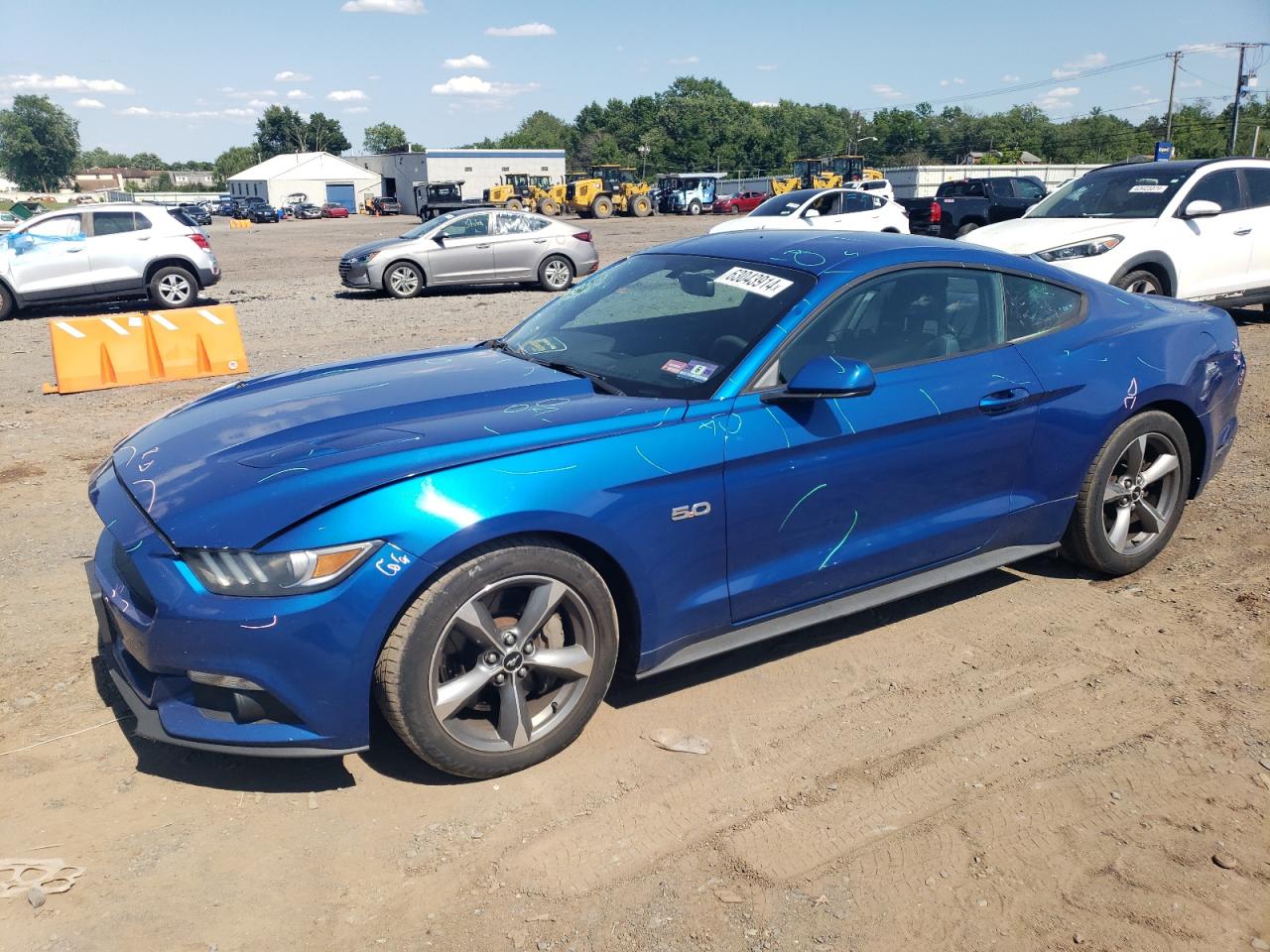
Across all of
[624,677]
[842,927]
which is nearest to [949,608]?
[624,677]

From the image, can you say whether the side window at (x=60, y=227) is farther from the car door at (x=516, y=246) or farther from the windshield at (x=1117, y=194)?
the windshield at (x=1117, y=194)

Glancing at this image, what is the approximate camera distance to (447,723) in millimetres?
2957

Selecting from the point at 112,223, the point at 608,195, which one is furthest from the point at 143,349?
the point at 608,195

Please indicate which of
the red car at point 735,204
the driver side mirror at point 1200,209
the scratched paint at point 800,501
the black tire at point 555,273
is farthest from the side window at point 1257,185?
the red car at point 735,204

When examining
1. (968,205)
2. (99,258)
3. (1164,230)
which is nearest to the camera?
(1164,230)

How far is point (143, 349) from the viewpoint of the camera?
952 cm

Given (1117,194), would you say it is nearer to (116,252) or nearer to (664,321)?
(664,321)

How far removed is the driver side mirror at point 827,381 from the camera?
3.30 m

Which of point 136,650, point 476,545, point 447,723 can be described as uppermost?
point 476,545

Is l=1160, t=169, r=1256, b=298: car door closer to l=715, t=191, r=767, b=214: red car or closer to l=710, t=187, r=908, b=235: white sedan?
l=710, t=187, r=908, b=235: white sedan

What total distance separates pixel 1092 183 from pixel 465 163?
7261 cm

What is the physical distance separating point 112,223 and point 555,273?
6.87 m

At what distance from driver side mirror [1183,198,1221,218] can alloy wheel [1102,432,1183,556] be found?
634 centimetres

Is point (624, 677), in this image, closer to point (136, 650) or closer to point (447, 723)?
point (447, 723)
